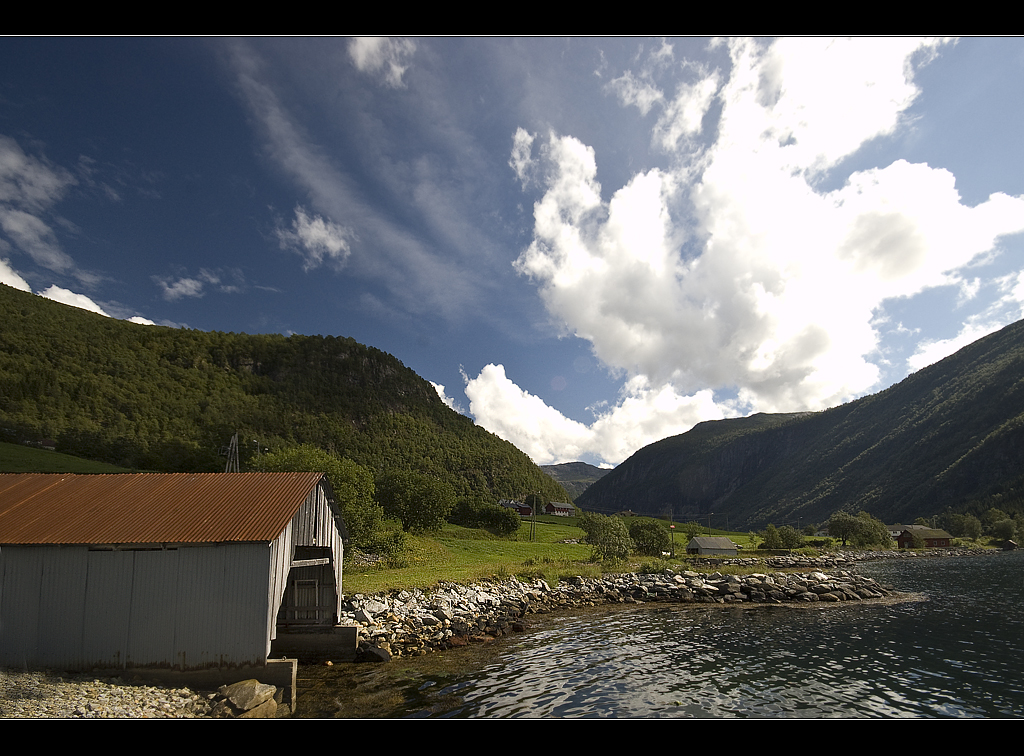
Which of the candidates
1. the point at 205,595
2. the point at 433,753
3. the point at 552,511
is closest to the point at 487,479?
the point at 552,511

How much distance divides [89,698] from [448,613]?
54.0ft

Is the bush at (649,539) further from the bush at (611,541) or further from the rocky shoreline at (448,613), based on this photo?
the rocky shoreline at (448,613)

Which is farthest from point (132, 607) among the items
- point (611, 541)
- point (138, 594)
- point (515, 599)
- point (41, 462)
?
point (41, 462)

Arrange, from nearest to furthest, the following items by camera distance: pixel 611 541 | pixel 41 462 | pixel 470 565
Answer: pixel 470 565 < pixel 611 541 < pixel 41 462

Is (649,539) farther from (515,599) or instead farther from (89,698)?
(89,698)

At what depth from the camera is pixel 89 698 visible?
1408 cm

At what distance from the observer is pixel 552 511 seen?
6511 inches

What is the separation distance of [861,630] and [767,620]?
5.17 meters

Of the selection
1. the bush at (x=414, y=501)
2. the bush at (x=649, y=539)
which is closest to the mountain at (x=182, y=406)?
the bush at (x=414, y=501)

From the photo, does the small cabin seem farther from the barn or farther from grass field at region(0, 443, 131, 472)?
grass field at region(0, 443, 131, 472)

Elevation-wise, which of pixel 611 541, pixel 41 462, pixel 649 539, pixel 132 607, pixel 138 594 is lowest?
pixel 649 539

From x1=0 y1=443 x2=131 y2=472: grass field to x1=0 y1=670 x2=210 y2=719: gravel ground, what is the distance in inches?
2947

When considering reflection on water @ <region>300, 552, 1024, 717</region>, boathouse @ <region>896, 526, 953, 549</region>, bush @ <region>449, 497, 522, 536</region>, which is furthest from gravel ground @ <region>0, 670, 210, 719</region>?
boathouse @ <region>896, 526, 953, 549</region>

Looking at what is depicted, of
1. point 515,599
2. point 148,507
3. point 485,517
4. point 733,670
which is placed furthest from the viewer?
point 485,517
